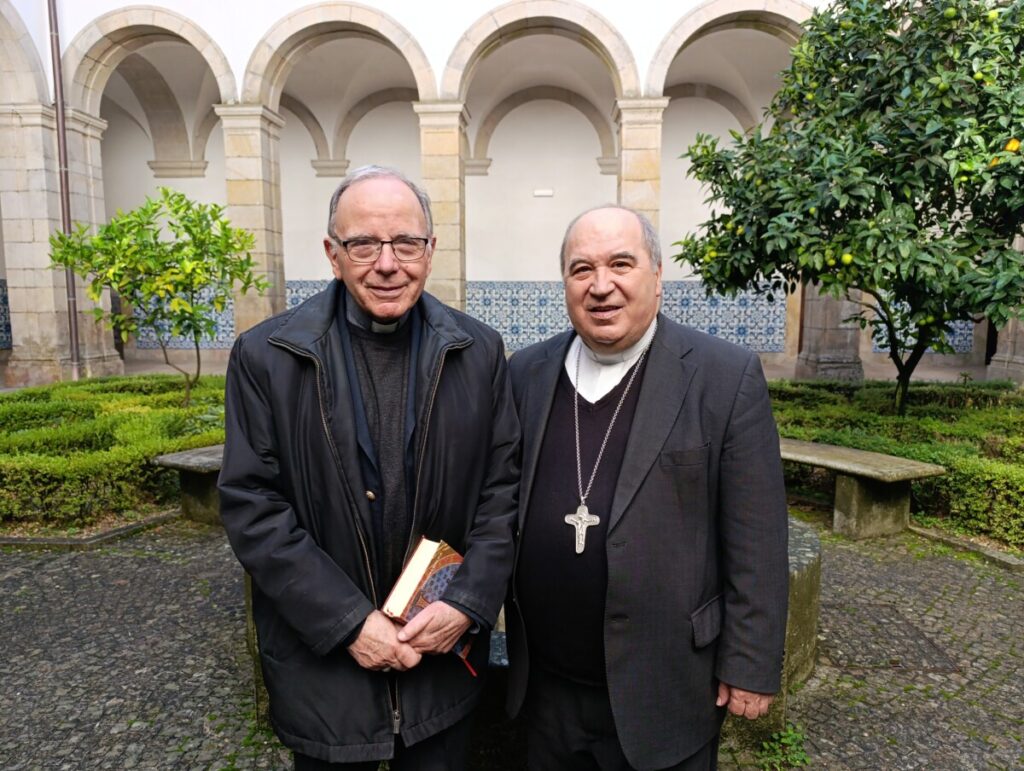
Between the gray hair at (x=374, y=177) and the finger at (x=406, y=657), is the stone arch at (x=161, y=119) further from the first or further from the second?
the finger at (x=406, y=657)

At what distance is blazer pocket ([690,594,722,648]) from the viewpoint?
1.63 metres

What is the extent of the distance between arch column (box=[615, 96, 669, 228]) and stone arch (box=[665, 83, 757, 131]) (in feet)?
12.9

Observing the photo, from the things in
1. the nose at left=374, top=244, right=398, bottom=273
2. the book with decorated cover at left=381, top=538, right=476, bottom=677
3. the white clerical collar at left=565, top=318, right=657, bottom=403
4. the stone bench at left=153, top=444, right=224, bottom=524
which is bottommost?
the stone bench at left=153, top=444, right=224, bottom=524

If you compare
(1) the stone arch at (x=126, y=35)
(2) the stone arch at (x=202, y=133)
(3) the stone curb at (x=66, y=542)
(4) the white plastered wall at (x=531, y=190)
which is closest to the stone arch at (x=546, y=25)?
(1) the stone arch at (x=126, y=35)

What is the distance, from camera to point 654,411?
1.64 metres

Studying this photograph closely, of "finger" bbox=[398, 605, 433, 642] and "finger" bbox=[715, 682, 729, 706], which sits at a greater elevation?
"finger" bbox=[398, 605, 433, 642]

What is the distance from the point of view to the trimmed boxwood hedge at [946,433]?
461 cm

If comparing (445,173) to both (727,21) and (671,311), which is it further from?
(671,311)

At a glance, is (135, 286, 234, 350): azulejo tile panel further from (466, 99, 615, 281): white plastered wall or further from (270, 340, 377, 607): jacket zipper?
(270, 340, 377, 607): jacket zipper

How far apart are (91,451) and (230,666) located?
3.16 m

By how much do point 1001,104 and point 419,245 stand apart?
15.0 feet

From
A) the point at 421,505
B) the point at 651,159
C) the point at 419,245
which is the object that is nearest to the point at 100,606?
the point at 421,505

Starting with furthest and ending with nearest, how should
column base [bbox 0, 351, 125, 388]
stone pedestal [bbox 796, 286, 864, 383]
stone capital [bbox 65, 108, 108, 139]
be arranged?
stone pedestal [bbox 796, 286, 864, 383] → column base [bbox 0, 351, 125, 388] → stone capital [bbox 65, 108, 108, 139]

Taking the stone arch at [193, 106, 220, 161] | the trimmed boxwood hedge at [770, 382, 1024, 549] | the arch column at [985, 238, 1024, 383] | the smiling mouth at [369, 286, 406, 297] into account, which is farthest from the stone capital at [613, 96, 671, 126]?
the smiling mouth at [369, 286, 406, 297]
